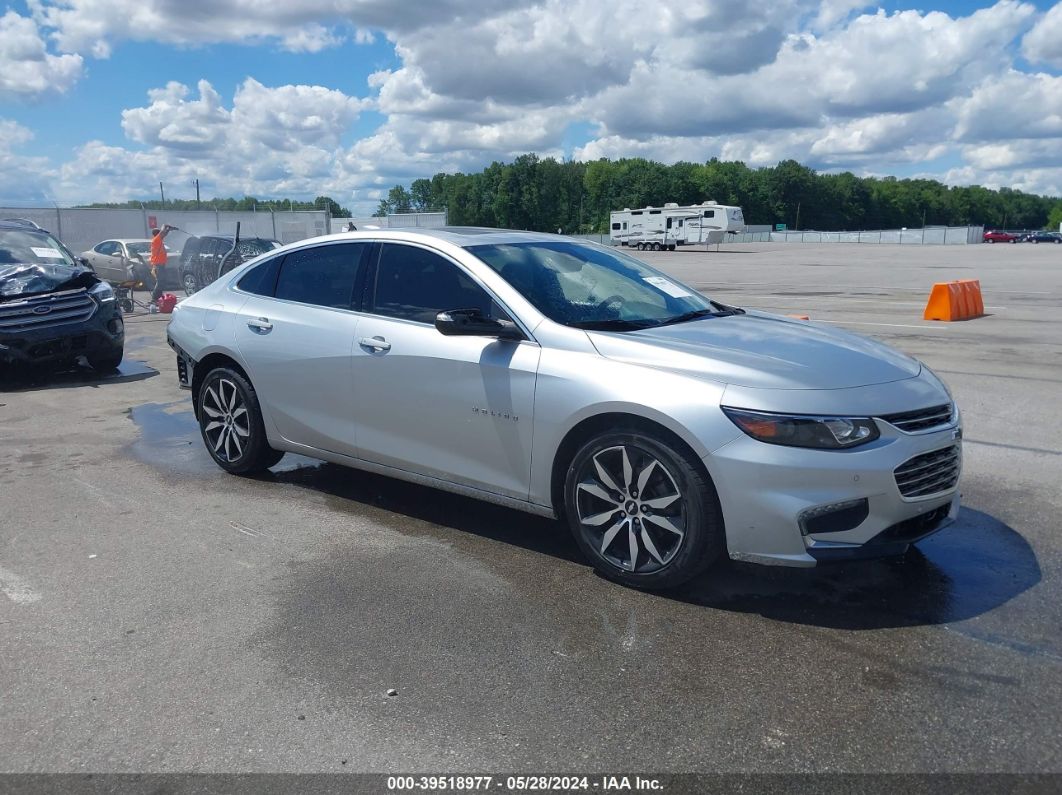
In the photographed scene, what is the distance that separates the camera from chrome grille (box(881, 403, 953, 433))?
3887mm

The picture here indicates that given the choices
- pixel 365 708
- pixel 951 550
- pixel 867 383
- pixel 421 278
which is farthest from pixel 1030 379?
pixel 365 708

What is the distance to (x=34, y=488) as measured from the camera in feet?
20.0

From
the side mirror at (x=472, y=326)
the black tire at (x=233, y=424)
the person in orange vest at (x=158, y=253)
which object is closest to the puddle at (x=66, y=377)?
the black tire at (x=233, y=424)

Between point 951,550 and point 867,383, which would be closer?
point 867,383

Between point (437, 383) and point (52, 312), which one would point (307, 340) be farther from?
point (52, 312)

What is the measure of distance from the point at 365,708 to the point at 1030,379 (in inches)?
334

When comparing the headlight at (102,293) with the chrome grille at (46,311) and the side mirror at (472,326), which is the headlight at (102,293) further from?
the side mirror at (472,326)

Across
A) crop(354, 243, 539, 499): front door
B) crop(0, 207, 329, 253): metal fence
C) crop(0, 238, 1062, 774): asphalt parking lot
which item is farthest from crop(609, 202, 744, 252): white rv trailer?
crop(354, 243, 539, 499): front door

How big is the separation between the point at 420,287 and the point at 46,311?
21.2ft

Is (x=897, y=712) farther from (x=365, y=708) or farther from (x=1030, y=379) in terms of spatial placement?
(x=1030, y=379)

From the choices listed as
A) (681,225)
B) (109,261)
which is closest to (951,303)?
(109,261)

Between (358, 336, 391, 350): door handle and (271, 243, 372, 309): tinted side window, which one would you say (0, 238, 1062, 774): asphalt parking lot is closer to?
(358, 336, 391, 350): door handle

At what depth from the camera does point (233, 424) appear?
6.13 meters

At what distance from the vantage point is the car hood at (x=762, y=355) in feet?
13.0
